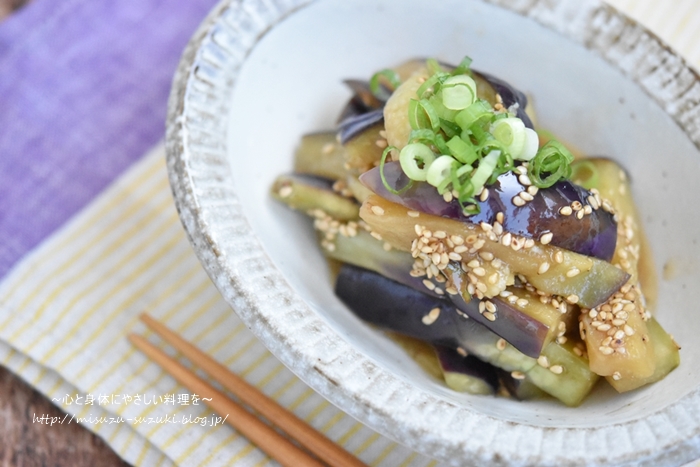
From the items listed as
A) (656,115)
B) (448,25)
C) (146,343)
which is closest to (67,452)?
(146,343)

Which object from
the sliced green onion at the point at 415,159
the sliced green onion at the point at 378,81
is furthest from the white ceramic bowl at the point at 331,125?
the sliced green onion at the point at 415,159

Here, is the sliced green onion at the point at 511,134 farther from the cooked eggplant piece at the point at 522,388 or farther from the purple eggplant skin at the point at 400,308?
the cooked eggplant piece at the point at 522,388

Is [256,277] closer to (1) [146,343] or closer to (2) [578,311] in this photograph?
(1) [146,343]

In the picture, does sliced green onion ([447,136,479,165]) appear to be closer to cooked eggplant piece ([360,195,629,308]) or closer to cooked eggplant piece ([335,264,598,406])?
cooked eggplant piece ([360,195,629,308])

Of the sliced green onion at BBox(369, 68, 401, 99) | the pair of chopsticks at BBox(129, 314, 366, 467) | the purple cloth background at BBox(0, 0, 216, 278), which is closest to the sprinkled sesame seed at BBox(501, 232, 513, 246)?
the sliced green onion at BBox(369, 68, 401, 99)

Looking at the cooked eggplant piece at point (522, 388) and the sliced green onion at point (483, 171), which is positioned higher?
the sliced green onion at point (483, 171)

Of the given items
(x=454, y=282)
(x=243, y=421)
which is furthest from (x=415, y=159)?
(x=243, y=421)
